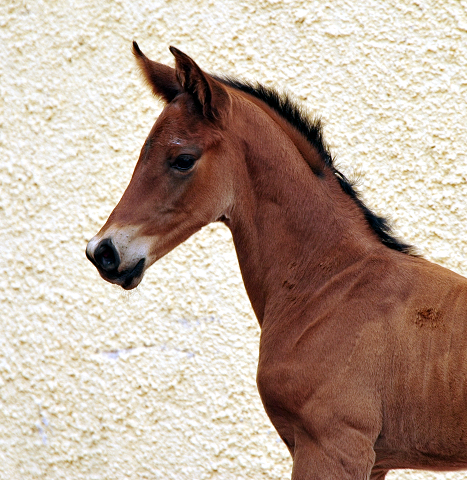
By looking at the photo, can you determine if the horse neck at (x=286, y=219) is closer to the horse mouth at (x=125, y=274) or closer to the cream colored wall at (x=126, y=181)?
the horse mouth at (x=125, y=274)

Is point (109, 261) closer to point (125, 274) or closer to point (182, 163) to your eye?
point (125, 274)

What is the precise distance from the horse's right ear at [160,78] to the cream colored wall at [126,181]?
1.10m

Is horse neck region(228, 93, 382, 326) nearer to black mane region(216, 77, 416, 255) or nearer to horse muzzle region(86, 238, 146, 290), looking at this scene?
black mane region(216, 77, 416, 255)

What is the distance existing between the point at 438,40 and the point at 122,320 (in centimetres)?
189

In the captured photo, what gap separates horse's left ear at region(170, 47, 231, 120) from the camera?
1.29m

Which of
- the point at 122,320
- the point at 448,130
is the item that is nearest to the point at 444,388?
the point at 448,130

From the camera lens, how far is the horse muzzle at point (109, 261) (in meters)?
1.28

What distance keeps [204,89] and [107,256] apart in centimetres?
46

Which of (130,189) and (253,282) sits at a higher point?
(130,189)

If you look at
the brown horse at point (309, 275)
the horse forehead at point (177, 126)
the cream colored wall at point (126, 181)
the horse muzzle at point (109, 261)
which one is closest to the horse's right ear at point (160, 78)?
the brown horse at point (309, 275)

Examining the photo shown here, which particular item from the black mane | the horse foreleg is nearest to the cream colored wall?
the horse foreleg

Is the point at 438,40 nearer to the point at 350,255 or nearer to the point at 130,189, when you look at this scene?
the point at 350,255

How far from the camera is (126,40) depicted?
2.66 metres

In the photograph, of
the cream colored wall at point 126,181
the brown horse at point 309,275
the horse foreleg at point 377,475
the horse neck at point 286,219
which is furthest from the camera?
the cream colored wall at point 126,181
